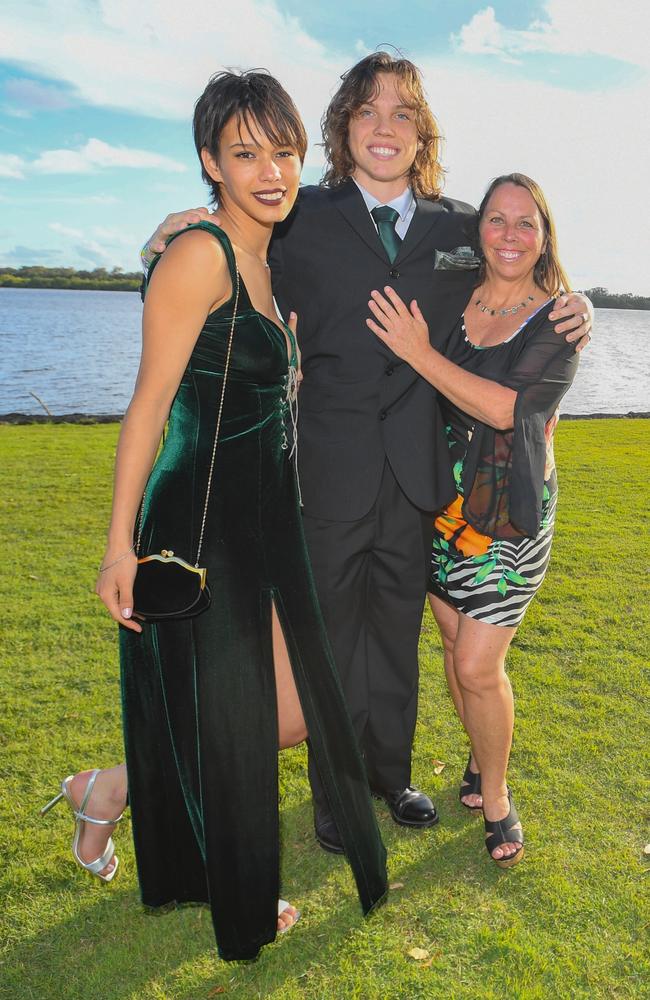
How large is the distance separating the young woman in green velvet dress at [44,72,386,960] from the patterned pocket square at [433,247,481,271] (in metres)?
0.87

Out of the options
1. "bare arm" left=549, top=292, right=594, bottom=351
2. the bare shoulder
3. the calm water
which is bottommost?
the calm water

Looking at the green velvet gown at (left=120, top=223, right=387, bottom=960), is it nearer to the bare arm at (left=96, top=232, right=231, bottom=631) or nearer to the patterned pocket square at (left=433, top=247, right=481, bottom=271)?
the bare arm at (left=96, top=232, right=231, bottom=631)

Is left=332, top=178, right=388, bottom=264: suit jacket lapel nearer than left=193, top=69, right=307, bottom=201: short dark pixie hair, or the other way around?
left=193, top=69, right=307, bottom=201: short dark pixie hair

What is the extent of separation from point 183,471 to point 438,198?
73.1 inches

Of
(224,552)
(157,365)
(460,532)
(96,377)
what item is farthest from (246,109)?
(96,377)

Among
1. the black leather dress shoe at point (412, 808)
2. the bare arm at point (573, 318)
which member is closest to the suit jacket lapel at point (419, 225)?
the bare arm at point (573, 318)

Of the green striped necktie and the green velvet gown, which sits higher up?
the green striped necktie

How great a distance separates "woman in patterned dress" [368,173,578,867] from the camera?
10.4 feet

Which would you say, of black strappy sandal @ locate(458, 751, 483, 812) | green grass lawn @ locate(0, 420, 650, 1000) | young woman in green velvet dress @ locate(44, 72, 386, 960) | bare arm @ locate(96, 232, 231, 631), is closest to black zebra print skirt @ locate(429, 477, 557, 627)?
young woman in green velvet dress @ locate(44, 72, 386, 960)

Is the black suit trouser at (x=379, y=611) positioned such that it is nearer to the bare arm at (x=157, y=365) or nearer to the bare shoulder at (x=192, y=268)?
the bare arm at (x=157, y=365)

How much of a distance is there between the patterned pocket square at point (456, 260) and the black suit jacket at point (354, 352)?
30mm

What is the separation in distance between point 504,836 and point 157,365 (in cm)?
243

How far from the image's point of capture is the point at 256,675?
8.83ft

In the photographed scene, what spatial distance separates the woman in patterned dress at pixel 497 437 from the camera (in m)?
3.18
